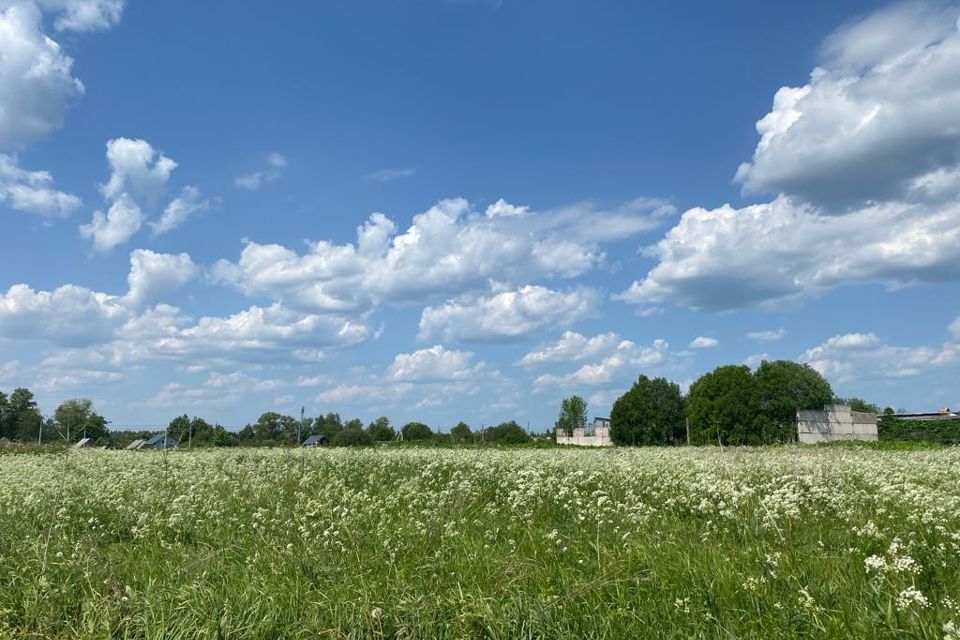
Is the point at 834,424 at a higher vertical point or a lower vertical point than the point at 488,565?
higher

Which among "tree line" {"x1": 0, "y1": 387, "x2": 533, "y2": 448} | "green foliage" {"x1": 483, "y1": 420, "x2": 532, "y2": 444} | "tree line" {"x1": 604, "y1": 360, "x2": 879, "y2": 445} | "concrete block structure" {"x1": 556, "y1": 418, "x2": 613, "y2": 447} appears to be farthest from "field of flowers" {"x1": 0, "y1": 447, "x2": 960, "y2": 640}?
"concrete block structure" {"x1": 556, "y1": 418, "x2": 613, "y2": 447}

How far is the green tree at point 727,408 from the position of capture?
278ft

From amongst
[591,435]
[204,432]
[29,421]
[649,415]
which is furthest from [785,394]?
[29,421]

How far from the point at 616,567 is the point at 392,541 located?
2857mm

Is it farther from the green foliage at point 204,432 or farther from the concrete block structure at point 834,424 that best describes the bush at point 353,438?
the concrete block structure at point 834,424

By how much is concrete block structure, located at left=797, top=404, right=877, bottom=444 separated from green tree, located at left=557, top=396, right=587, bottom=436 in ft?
173

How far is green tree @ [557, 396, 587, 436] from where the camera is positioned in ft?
426

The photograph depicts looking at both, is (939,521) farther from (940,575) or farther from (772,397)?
(772,397)

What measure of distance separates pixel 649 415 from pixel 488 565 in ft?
310

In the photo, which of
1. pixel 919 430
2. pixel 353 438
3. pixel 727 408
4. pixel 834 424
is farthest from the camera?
pixel 727 408

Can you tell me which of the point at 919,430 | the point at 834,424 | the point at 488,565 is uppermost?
the point at 834,424

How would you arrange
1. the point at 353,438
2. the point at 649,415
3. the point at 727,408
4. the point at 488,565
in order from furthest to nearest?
the point at 649,415 < the point at 727,408 < the point at 353,438 < the point at 488,565

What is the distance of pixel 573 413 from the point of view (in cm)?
13125

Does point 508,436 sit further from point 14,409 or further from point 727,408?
point 14,409
